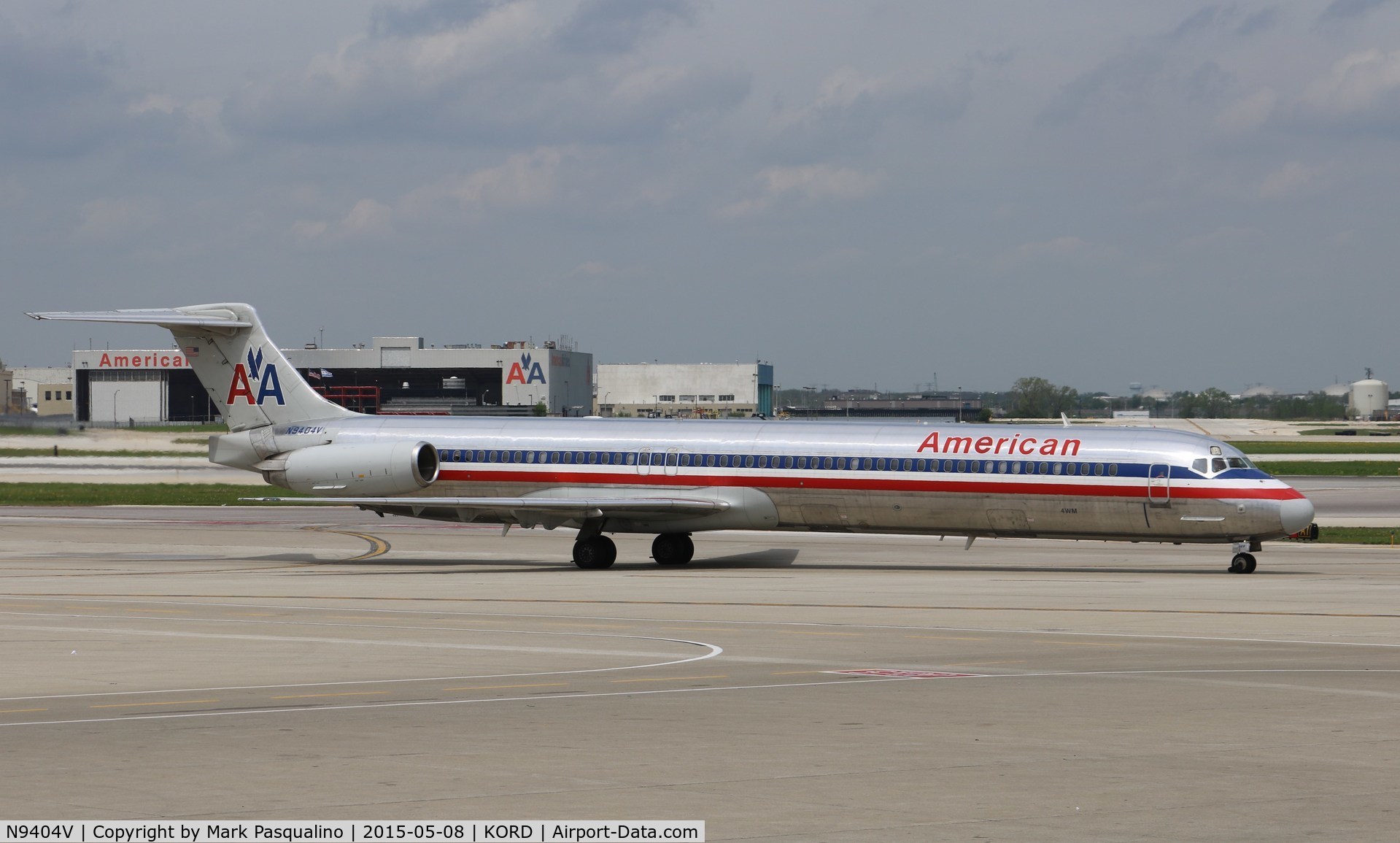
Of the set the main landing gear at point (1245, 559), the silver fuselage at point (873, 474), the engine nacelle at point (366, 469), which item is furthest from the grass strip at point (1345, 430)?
the engine nacelle at point (366, 469)

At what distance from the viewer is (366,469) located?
38.2 meters

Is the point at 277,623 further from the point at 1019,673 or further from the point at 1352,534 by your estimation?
the point at 1352,534

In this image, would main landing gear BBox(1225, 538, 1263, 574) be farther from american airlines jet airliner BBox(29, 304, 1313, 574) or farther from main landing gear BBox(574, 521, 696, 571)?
main landing gear BBox(574, 521, 696, 571)

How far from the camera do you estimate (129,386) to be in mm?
167500

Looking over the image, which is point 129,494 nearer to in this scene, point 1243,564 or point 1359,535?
point 1359,535

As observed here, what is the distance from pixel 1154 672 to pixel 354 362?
521 feet

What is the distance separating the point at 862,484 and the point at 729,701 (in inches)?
788

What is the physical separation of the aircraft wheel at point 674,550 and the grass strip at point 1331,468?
4936cm

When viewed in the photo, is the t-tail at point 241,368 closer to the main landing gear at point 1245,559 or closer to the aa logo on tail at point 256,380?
the aa logo on tail at point 256,380

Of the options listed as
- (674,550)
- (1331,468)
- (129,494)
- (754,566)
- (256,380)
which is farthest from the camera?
(1331,468)

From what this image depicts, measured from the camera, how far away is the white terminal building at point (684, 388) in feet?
600

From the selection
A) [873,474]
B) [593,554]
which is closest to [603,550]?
[593,554]

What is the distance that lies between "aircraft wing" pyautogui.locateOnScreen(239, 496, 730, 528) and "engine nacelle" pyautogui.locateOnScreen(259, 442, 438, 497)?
304 millimetres

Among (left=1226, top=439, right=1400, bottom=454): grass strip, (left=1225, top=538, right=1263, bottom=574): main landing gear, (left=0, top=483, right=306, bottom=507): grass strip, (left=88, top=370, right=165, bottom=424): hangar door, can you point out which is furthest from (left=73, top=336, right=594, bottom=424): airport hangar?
(left=1225, top=538, right=1263, bottom=574): main landing gear
